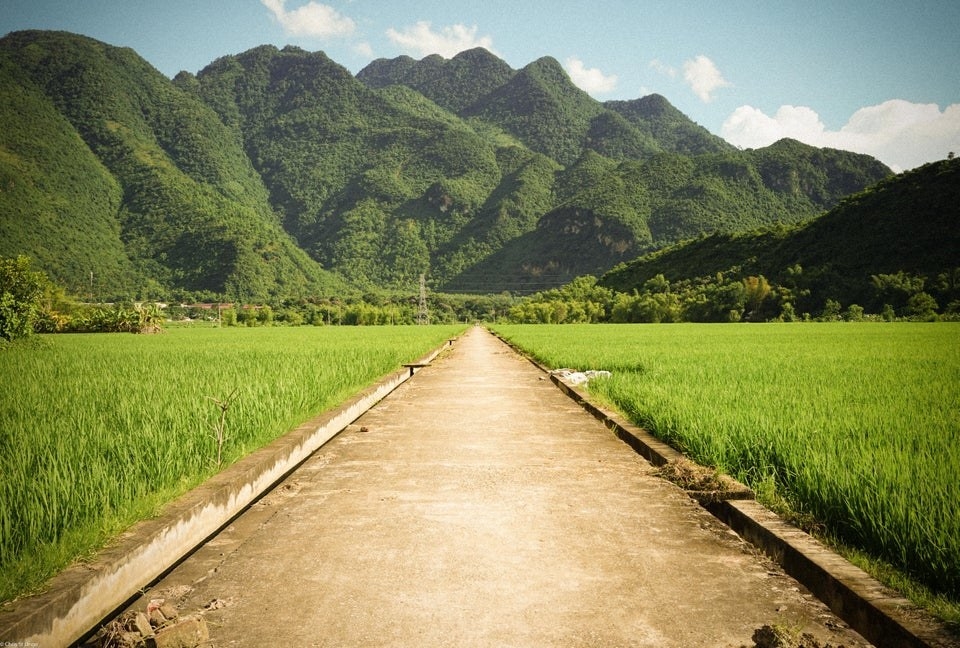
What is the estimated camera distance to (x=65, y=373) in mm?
10898

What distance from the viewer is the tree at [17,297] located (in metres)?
18.4

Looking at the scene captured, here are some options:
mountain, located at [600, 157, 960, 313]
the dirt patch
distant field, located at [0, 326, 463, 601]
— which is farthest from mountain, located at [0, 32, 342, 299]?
the dirt patch

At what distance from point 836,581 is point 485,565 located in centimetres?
164

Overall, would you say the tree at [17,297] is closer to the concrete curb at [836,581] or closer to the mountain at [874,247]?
the concrete curb at [836,581]

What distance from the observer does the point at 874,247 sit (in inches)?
2542

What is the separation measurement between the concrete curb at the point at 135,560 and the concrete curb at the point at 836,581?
324 cm

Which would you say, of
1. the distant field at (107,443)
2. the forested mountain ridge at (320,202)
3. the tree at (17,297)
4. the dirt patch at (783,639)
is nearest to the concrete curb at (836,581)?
the dirt patch at (783,639)

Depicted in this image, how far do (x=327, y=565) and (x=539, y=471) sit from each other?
2432 millimetres

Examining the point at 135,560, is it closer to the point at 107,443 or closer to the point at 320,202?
the point at 107,443

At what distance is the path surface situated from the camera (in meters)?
2.23

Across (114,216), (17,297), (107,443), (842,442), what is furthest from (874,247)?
(114,216)

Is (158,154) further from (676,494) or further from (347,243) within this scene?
(676,494)

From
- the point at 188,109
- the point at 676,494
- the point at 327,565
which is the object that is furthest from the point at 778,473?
the point at 188,109

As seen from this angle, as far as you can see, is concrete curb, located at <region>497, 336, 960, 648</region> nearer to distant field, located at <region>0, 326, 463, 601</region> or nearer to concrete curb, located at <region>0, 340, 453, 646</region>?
concrete curb, located at <region>0, 340, 453, 646</region>
